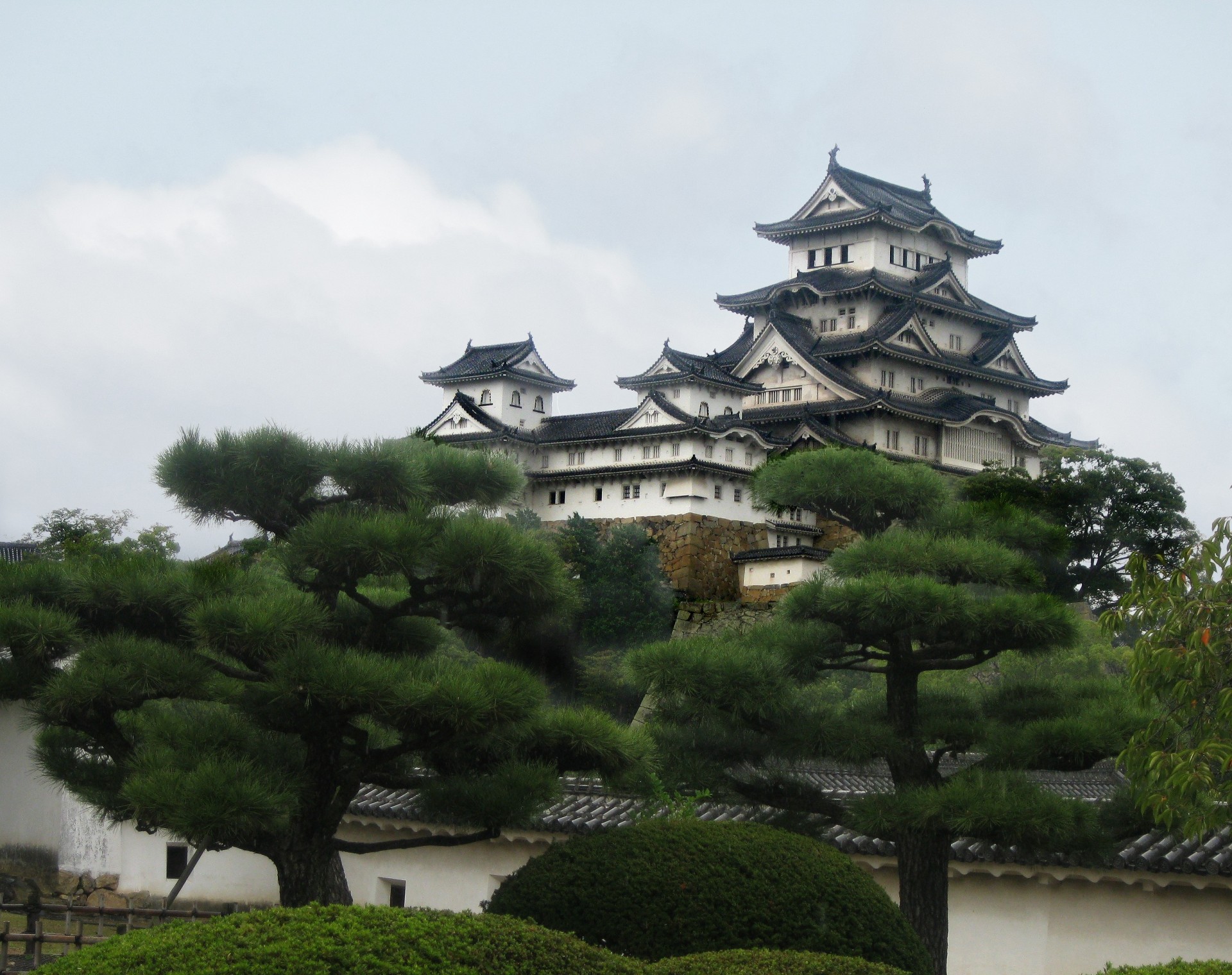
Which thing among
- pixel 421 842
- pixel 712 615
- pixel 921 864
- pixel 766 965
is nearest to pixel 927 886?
pixel 921 864

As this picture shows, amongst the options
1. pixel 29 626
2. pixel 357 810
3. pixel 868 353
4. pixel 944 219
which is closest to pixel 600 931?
pixel 29 626

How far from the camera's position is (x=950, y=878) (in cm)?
1352

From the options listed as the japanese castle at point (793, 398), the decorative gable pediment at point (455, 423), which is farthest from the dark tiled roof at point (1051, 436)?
the decorative gable pediment at point (455, 423)

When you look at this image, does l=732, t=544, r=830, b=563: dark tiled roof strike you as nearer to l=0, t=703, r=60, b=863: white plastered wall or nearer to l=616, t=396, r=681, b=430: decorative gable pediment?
l=616, t=396, r=681, b=430: decorative gable pediment

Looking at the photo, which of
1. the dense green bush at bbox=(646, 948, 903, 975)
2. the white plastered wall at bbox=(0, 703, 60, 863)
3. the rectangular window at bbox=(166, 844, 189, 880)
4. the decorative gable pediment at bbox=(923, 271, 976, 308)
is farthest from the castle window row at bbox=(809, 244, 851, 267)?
the dense green bush at bbox=(646, 948, 903, 975)

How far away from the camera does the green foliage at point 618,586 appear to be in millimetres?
37219

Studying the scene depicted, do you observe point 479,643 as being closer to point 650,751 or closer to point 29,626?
point 650,751

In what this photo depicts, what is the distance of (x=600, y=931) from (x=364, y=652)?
9.54ft

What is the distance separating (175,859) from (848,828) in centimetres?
951

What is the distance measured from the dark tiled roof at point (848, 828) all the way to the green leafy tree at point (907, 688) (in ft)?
2.15

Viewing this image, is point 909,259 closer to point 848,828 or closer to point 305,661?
point 848,828

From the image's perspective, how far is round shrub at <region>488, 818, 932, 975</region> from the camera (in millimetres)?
9203

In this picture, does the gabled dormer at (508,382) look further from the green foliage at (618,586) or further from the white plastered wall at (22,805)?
the white plastered wall at (22,805)

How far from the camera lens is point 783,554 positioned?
1580 inches
